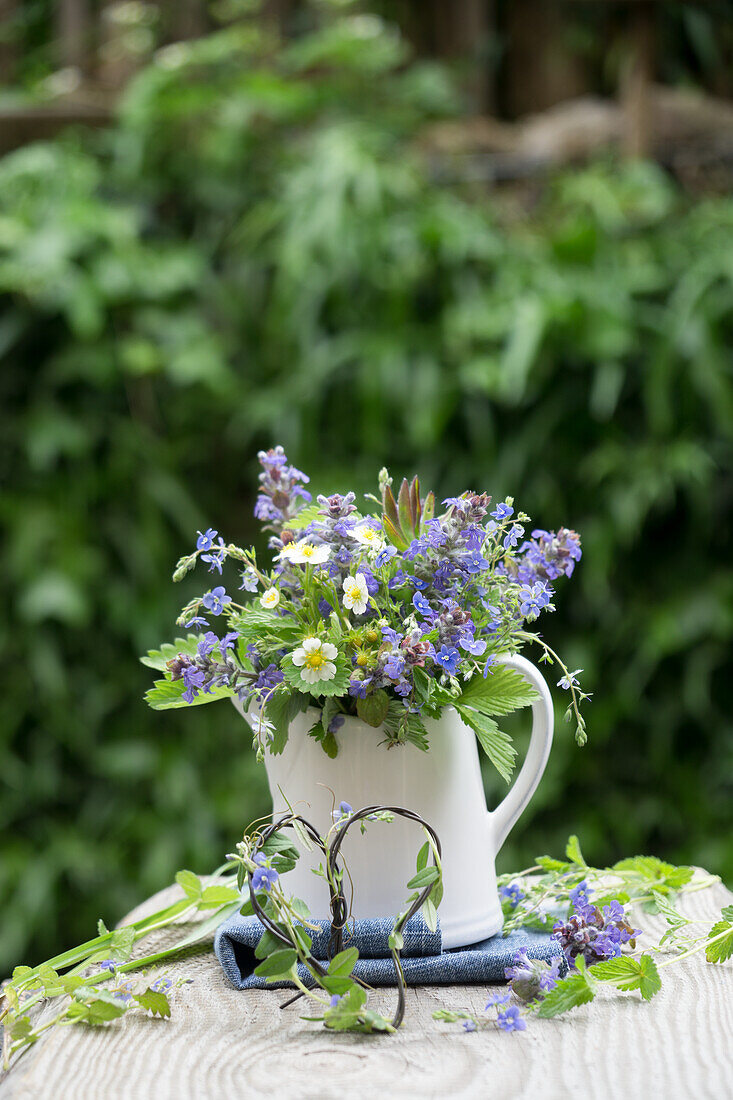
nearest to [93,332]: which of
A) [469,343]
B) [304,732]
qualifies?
[469,343]

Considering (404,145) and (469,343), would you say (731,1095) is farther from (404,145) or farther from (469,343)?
(404,145)

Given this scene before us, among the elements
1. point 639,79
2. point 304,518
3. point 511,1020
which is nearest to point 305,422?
point 639,79

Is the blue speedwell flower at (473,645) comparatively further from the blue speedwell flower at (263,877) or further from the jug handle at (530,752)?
the blue speedwell flower at (263,877)

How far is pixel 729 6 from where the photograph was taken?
8.00 ft

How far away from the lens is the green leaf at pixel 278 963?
0.57 meters

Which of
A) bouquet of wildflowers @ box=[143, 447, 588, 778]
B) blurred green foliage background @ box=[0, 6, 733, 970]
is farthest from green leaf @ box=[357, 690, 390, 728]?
blurred green foliage background @ box=[0, 6, 733, 970]

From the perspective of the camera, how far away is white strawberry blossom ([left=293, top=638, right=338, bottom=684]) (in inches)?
24.1

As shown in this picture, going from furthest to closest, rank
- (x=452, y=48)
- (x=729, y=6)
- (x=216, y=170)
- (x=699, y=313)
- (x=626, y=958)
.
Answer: (x=452, y=48) < (x=729, y=6) < (x=216, y=170) < (x=699, y=313) < (x=626, y=958)

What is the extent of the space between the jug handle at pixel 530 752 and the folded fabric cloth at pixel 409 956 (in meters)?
0.08

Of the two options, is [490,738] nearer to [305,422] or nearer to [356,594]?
[356,594]

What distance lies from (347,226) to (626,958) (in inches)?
64.4

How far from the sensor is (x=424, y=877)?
0.59m

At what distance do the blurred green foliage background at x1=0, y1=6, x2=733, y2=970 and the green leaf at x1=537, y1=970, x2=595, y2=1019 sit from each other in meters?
1.31

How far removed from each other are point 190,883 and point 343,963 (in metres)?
0.19
